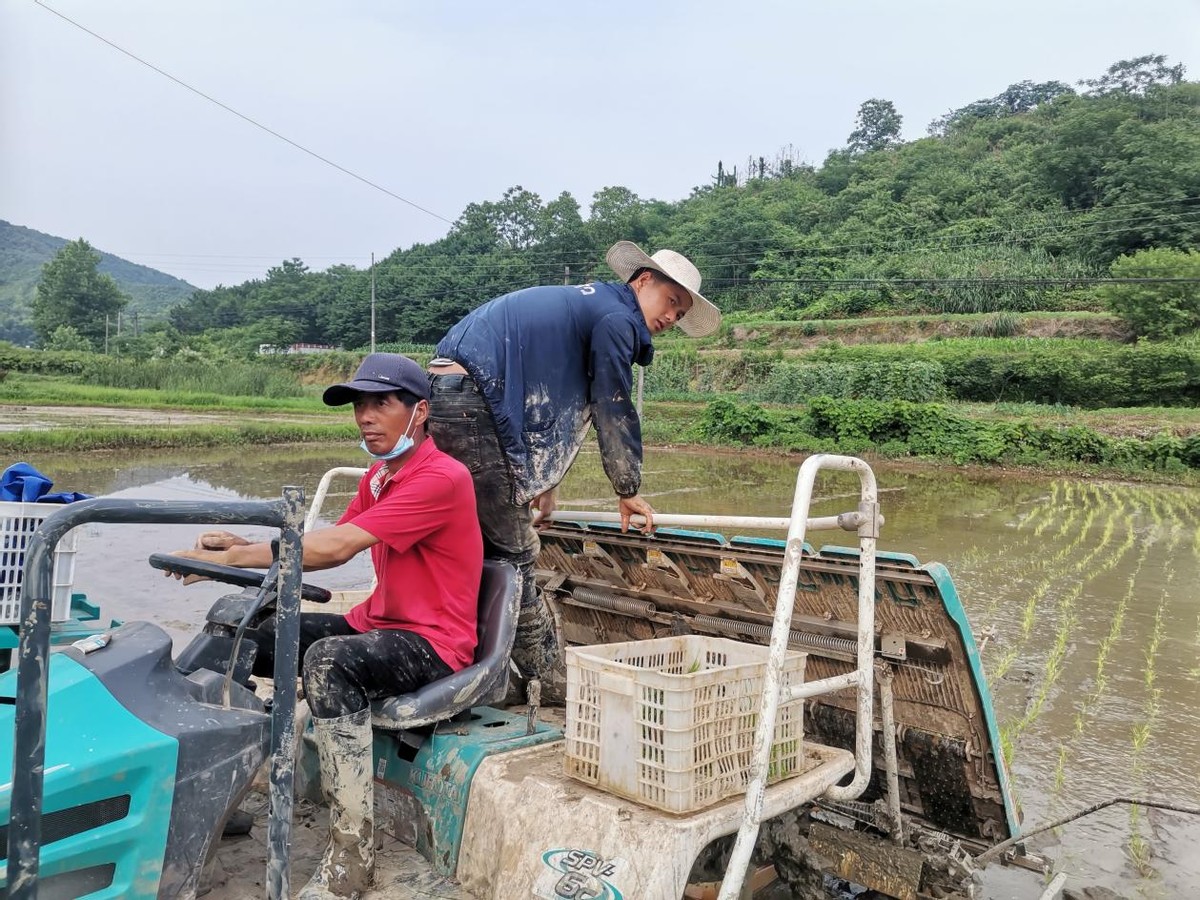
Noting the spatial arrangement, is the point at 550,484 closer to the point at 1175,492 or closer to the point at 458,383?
the point at 458,383

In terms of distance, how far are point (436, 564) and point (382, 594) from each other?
0.22 m

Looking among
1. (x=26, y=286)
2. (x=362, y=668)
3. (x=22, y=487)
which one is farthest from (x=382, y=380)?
(x=26, y=286)

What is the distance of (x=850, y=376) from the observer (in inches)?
1256

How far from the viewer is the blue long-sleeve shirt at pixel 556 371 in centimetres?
314

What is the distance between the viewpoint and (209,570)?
2.03 m

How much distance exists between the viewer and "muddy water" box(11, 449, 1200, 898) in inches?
175

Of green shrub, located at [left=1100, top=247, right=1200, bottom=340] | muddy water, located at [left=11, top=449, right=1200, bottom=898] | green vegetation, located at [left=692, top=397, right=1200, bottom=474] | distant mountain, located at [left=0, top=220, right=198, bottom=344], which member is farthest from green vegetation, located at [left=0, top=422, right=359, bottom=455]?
distant mountain, located at [left=0, top=220, right=198, bottom=344]

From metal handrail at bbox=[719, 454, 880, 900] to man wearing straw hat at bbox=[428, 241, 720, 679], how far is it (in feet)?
2.67

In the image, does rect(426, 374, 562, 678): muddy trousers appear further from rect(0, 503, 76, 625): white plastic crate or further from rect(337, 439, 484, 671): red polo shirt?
rect(0, 503, 76, 625): white plastic crate

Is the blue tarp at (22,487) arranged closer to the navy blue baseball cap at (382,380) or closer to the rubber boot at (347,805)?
the navy blue baseball cap at (382,380)

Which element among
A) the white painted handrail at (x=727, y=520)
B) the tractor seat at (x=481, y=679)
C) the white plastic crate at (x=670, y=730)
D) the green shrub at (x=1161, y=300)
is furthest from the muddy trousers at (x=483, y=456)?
the green shrub at (x=1161, y=300)

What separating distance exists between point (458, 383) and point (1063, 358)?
105 feet

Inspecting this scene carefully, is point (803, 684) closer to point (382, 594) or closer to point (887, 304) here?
point (382, 594)

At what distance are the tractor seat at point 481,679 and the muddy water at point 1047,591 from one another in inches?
84.8
